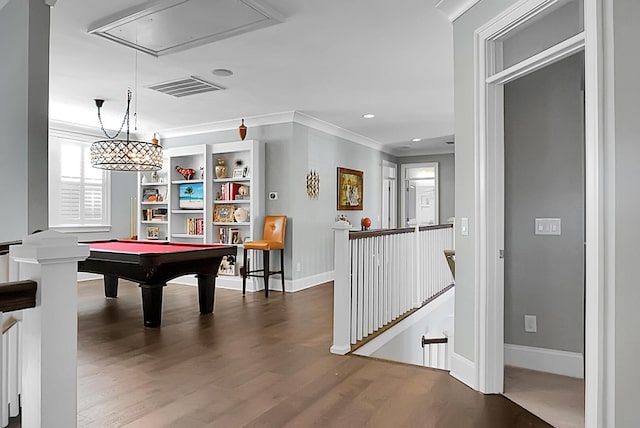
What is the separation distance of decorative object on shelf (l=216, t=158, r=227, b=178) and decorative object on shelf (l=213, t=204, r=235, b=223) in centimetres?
49

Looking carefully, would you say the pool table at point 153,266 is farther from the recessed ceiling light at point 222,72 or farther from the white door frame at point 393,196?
the white door frame at point 393,196

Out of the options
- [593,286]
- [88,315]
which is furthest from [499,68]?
[88,315]

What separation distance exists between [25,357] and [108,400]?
177 centimetres

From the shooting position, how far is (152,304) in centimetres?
459

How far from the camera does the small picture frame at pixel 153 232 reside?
7895 mm

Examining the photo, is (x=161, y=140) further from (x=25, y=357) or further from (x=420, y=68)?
(x=25, y=357)

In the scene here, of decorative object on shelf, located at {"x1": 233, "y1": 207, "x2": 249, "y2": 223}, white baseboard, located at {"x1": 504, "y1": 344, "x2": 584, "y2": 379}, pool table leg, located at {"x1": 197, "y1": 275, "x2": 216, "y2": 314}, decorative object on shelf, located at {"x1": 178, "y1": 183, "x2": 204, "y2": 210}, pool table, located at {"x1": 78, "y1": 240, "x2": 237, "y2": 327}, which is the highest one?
decorative object on shelf, located at {"x1": 178, "y1": 183, "x2": 204, "y2": 210}

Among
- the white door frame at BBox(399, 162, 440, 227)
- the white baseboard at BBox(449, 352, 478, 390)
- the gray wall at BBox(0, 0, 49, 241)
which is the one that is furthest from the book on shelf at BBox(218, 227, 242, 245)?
the white door frame at BBox(399, 162, 440, 227)

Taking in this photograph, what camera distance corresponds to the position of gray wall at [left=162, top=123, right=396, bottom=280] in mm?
6699

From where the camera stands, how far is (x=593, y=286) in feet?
6.39

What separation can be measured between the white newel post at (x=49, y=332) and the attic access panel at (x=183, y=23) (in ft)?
7.64

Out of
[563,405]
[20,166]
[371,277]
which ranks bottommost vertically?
[563,405]

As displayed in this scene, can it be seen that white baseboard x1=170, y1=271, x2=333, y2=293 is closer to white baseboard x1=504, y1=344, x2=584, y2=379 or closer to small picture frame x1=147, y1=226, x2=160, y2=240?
small picture frame x1=147, y1=226, x2=160, y2=240

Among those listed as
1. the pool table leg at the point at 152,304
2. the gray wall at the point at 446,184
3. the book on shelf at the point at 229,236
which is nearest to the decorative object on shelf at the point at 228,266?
the book on shelf at the point at 229,236
